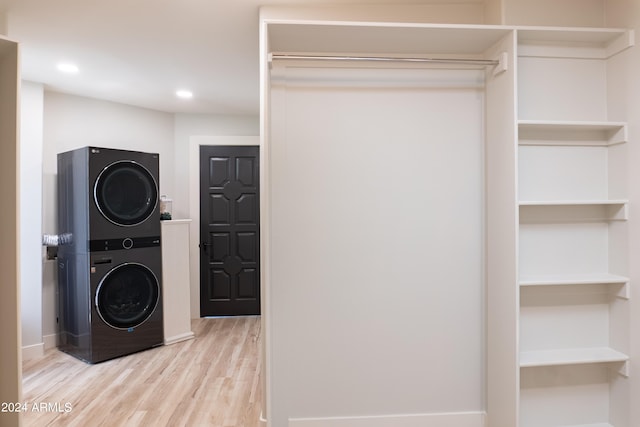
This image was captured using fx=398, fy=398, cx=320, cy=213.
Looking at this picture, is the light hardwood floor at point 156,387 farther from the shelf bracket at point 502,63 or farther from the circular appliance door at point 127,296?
the shelf bracket at point 502,63

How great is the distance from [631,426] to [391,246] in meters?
1.50

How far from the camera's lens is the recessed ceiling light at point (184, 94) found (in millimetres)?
3768

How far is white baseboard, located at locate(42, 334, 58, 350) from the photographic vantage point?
369cm

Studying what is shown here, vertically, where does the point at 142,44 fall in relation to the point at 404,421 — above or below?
above

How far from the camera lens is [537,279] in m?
2.09

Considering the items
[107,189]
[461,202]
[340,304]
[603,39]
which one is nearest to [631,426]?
[461,202]

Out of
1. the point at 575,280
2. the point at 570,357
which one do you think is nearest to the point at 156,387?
the point at 570,357

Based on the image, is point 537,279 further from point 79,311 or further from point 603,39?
point 79,311

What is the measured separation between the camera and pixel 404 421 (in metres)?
2.30

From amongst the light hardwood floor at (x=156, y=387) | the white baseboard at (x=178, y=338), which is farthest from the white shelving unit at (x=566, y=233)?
the white baseboard at (x=178, y=338)

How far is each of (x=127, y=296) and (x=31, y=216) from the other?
1063mm

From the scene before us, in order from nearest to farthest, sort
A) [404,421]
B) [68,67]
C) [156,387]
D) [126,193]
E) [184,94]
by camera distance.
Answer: [404,421] < [156,387] < [68,67] < [126,193] < [184,94]

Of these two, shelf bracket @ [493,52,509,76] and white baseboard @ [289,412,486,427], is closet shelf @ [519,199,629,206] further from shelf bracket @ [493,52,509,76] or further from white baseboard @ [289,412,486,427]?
white baseboard @ [289,412,486,427]

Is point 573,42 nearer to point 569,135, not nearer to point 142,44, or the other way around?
point 569,135
